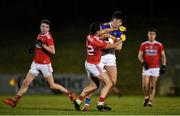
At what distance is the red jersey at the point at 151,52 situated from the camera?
20594 millimetres

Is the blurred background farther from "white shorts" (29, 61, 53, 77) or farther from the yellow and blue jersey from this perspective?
the yellow and blue jersey

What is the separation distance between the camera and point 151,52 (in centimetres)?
2084

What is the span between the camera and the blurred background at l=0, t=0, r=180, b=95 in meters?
30.4

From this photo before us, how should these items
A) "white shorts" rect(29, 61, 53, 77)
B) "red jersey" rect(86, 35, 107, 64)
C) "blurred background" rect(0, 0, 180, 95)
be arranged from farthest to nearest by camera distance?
"blurred background" rect(0, 0, 180, 95) < "white shorts" rect(29, 61, 53, 77) < "red jersey" rect(86, 35, 107, 64)

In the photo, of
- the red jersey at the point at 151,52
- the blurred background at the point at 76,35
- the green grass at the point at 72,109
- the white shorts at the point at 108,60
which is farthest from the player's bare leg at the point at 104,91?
the blurred background at the point at 76,35

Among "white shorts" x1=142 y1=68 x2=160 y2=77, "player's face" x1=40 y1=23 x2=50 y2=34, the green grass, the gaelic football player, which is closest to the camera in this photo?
the green grass

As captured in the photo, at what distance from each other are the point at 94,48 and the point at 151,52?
528 centimetres

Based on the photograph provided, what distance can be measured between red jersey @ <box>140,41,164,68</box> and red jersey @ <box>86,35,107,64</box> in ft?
15.6

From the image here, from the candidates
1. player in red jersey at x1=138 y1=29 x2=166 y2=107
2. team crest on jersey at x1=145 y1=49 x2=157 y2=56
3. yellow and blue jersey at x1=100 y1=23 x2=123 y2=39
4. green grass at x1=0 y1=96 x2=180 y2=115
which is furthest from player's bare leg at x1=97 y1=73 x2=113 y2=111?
team crest on jersey at x1=145 y1=49 x2=157 y2=56

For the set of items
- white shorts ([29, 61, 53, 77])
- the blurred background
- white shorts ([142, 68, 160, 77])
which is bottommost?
the blurred background

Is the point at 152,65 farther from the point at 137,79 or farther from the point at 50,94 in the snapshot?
the point at 137,79

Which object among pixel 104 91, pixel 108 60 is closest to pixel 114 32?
pixel 108 60

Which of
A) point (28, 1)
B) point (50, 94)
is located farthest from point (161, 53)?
point (28, 1)

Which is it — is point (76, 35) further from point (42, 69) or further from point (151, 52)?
point (42, 69)
